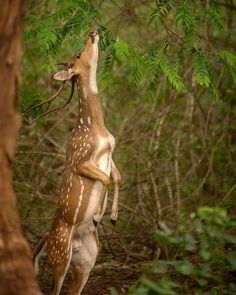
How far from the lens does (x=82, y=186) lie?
20.6 ft

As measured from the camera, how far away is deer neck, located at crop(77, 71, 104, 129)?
21.2 ft

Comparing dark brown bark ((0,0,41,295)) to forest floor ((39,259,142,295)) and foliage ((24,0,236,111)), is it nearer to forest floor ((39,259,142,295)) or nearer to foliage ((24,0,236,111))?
foliage ((24,0,236,111))

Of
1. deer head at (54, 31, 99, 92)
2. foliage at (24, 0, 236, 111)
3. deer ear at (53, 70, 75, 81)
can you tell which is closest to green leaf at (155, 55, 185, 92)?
foliage at (24, 0, 236, 111)

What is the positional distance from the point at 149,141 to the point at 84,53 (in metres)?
3.16

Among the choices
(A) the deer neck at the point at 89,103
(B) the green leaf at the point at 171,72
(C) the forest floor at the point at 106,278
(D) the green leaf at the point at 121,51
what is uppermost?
(D) the green leaf at the point at 121,51

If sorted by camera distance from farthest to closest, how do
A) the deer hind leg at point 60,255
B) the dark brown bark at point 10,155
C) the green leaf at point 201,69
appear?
the green leaf at point 201,69 → the deer hind leg at point 60,255 → the dark brown bark at point 10,155

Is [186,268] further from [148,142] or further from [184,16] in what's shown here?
[148,142]

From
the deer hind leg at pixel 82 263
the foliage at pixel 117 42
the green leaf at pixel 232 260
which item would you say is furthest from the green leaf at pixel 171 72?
the green leaf at pixel 232 260

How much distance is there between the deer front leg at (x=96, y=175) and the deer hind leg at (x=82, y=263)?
0.81 feet

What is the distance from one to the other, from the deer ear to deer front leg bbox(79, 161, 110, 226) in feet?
2.50

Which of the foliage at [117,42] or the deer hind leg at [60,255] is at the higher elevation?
the foliage at [117,42]

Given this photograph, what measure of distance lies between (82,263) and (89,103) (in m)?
1.39

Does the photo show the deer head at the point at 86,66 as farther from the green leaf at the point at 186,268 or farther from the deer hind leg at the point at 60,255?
the green leaf at the point at 186,268

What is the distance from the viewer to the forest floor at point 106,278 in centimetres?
728
